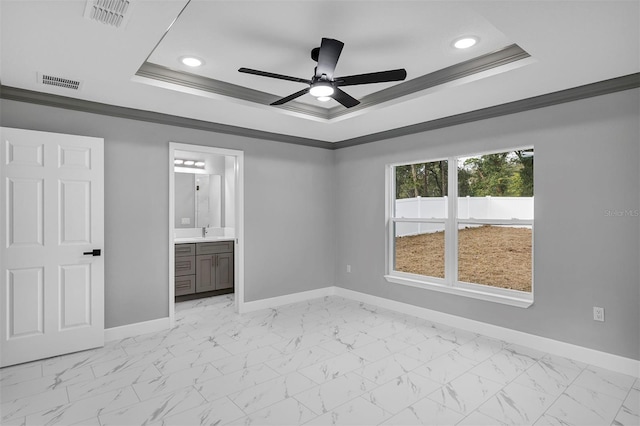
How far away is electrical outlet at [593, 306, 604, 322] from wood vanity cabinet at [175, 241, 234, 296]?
4.66 m

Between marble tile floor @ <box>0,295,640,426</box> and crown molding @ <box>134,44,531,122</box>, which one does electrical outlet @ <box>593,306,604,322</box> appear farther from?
crown molding @ <box>134,44,531,122</box>

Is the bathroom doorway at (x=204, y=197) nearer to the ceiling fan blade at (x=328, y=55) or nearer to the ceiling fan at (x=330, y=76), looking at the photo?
the ceiling fan at (x=330, y=76)

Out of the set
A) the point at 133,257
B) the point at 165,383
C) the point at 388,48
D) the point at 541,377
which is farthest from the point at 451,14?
the point at 133,257

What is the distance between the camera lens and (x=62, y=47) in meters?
2.47

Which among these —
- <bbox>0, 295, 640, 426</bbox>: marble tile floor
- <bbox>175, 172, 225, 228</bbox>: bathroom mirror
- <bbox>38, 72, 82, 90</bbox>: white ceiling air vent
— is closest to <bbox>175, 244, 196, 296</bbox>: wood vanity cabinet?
<bbox>175, 172, 225, 228</bbox>: bathroom mirror

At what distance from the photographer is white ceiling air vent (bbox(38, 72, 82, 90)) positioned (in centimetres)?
298

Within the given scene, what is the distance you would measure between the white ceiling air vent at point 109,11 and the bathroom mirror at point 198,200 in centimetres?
407

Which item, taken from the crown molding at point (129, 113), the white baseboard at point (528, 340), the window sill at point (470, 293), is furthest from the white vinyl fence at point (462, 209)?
the crown molding at point (129, 113)

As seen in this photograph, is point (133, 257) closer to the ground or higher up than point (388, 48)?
closer to the ground

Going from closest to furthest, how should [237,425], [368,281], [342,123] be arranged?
1. [237,425]
2. [342,123]
3. [368,281]

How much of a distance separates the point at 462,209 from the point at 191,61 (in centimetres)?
325

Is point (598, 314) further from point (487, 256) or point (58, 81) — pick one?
point (58, 81)

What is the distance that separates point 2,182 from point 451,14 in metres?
3.79

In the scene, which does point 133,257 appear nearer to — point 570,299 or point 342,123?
point 342,123
